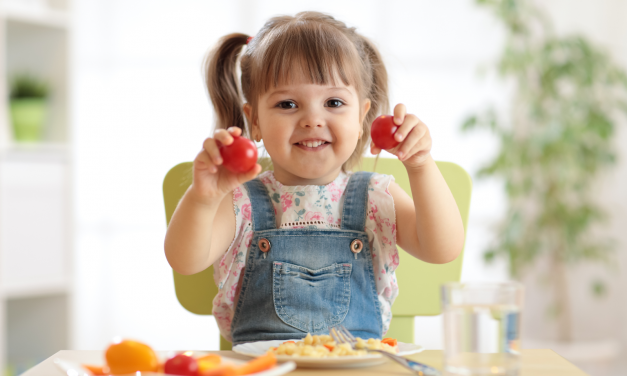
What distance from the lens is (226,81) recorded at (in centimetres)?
117

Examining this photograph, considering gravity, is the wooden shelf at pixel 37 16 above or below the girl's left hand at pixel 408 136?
above

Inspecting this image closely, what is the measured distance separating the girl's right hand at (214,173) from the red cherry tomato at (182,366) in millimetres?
263

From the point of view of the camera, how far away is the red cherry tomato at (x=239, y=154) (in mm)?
725

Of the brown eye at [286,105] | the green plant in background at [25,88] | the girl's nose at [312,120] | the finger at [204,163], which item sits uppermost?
the green plant in background at [25,88]

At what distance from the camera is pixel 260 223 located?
3.34 ft

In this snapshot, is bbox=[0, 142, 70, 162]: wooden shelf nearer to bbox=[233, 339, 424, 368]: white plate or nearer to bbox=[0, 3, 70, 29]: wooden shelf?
bbox=[0, 3, 70, 29]: wooden shelf

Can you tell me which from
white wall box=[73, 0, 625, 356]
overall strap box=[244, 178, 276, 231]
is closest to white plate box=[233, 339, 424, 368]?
overall strap box=[244, 178, 276, 231]

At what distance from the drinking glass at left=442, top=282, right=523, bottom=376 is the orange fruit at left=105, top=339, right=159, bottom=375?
0.27 meters

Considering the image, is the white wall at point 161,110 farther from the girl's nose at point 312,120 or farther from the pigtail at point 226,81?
the girl's nose at point 312,120

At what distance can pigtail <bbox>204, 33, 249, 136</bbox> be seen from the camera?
1.16m

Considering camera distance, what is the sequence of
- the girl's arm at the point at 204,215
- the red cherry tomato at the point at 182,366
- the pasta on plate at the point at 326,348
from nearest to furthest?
the red cherry tomato at the point at 182,366 → the pasta on plate at the point at 326,348 → the girl's arm at the point at 204,215

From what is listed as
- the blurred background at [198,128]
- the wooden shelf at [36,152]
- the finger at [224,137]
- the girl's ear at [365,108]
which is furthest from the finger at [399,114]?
the blurred background at [198,128]

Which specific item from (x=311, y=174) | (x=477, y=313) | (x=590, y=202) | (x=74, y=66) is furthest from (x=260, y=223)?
(x=590, y=202)

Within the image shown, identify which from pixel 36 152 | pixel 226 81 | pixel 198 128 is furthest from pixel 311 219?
pixel 198 128
